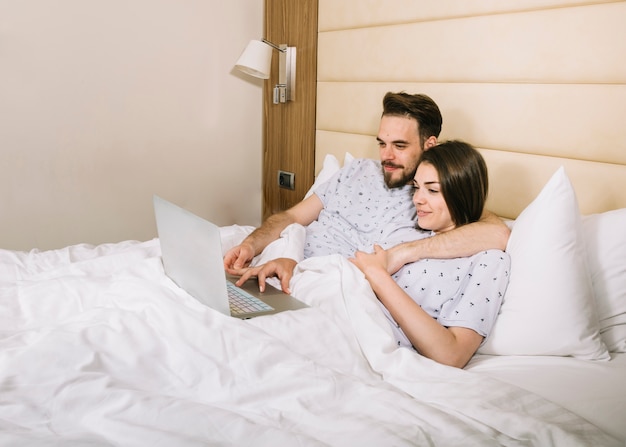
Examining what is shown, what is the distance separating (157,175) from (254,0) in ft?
3.37

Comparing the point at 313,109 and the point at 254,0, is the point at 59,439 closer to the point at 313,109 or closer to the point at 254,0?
the point at 313,109

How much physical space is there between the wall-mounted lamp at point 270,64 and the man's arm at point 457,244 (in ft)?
4.74

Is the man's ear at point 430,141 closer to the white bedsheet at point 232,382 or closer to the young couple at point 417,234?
the young couple at point 417,234

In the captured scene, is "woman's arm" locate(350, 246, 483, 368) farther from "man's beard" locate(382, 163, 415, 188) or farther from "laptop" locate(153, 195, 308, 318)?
"man's beard" locate(382, 163, 415, 188)

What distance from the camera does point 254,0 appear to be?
9.66 ft

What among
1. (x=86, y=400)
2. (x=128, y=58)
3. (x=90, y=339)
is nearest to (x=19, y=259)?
(x=90, y=339)

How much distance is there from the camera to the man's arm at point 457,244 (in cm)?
152

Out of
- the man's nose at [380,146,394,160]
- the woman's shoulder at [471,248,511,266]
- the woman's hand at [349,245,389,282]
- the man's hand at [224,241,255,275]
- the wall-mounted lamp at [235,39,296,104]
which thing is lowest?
the man's hand at [224,241,255,275]

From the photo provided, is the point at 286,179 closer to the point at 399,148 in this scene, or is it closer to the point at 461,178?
the point at 399,148

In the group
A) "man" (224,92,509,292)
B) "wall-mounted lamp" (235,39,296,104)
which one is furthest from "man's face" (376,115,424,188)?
"wall-mounted lamp" (235,39,296,104)

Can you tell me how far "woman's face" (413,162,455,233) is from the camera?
5.26 ft

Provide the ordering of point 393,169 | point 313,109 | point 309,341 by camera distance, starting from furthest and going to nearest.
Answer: point 313,109
point 393,169
point 309,341

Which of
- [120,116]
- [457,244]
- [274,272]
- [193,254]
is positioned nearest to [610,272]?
[457,244]

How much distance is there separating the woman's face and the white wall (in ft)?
5.09
